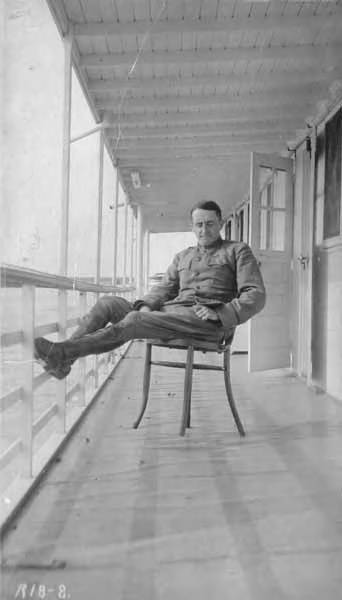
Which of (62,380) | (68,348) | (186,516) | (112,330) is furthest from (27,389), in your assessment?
(186,516)

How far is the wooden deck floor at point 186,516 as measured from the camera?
41.6 inches

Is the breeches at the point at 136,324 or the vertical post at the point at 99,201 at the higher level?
the vertical post at the point at 99,201

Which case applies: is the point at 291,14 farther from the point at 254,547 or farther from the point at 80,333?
the point at 254,547

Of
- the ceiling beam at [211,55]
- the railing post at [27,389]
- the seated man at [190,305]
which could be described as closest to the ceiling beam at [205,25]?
the ceiling beam at [211,55]

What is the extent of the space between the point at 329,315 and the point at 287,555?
2.46 metres

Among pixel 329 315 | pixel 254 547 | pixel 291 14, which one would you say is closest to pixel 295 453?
pixel 254 547

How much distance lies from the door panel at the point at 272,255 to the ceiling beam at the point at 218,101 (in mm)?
639

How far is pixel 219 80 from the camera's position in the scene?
3.12 meters

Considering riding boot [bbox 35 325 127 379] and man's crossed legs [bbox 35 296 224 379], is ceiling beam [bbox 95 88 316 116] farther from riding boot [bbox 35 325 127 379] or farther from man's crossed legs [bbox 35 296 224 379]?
riding boot [bbox 35 325 127 379]

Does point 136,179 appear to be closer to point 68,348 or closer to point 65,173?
point 65,173

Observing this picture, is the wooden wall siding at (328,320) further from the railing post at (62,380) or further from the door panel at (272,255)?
the railing post at (62,380)

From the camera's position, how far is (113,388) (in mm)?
3514

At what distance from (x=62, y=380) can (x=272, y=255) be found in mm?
2577

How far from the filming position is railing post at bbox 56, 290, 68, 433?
209 cm
